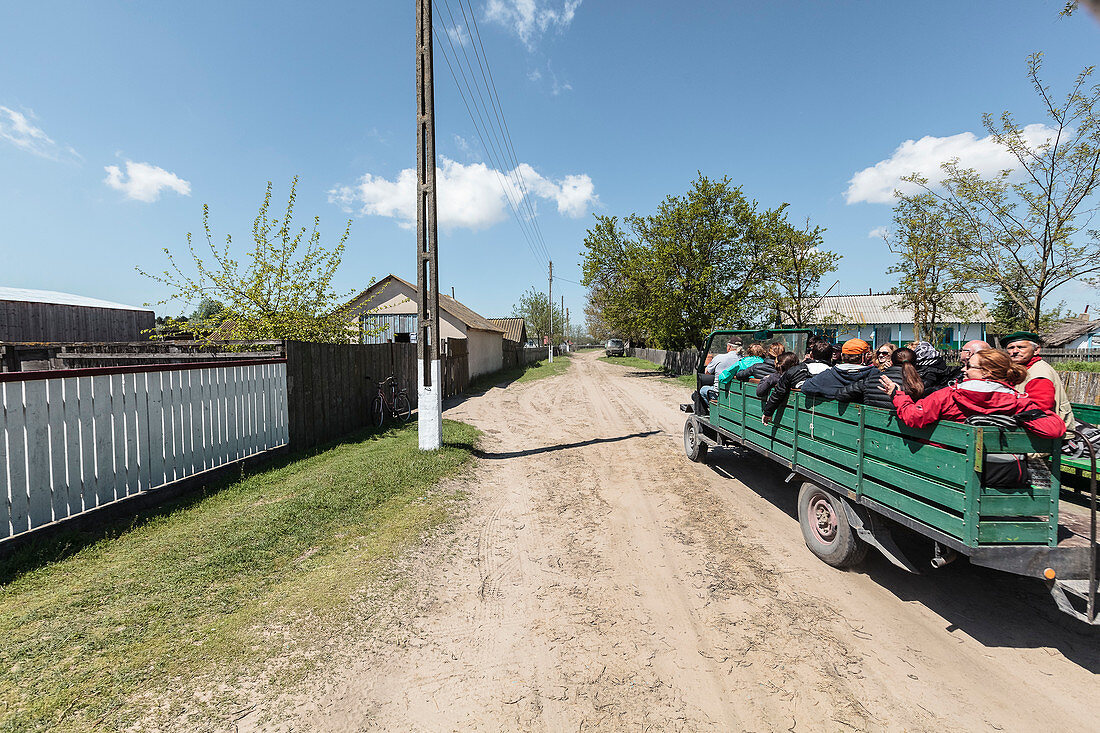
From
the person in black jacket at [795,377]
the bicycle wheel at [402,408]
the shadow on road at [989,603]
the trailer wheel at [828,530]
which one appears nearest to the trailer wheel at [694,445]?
the person in black jacket at [795,377]

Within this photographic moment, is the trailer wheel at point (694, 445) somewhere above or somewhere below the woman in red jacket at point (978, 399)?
below

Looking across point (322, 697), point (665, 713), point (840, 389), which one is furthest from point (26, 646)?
point (840, 389)

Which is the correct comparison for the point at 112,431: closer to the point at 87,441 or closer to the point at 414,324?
the point at 87,441

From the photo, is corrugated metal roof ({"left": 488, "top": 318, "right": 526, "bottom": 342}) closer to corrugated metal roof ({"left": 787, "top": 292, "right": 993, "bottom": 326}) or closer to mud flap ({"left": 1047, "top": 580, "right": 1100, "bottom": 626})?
corrugated metal roof ({"left": 787, "top": 292, "right": 993, "bottom": 326})

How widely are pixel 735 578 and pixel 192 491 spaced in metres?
6.41

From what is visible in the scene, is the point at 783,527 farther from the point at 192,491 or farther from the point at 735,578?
the point at 192,491

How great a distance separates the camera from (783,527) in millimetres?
4863

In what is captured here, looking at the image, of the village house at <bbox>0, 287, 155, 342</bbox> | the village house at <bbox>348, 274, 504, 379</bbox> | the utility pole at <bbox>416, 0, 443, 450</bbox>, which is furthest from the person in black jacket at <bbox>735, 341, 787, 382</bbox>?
the village house at <bbox>0, 287, 155, 342</bbox>

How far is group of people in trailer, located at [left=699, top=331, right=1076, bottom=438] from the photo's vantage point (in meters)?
2.94

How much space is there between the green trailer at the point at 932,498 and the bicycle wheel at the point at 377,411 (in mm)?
8354

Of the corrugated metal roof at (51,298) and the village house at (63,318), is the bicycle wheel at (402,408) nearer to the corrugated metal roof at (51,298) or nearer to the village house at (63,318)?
the village house at (63,318)

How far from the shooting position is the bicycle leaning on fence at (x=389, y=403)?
409 inches

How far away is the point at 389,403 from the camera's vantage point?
1077 centimetres

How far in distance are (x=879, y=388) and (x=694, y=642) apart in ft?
8.02
